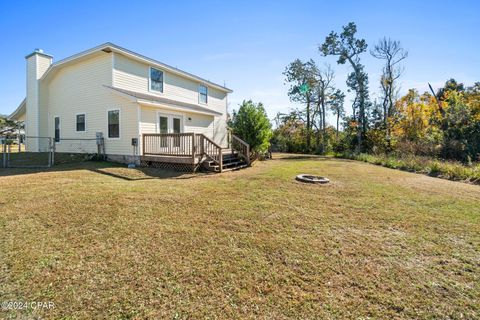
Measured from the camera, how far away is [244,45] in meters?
14.4

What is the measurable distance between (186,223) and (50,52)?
57.0 feet

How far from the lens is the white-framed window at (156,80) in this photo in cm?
1335

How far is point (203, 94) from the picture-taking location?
17.3 meters

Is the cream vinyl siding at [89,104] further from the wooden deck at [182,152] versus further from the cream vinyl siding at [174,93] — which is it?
the wooden deck at [182,152]

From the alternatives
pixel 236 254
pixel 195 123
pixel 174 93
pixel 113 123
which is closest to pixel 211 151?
pixel 195 123

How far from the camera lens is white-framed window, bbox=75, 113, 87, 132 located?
1303cm

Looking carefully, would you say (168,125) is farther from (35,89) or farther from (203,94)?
(35,89)

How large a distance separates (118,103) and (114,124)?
1.10m

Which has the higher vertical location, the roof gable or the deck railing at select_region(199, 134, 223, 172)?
the roof gable

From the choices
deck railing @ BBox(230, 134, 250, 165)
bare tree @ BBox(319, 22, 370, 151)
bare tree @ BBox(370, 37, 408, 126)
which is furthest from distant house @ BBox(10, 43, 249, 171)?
bare tree @ BBox(370, 37, 408, 126)

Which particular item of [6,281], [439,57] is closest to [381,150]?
[439,57]

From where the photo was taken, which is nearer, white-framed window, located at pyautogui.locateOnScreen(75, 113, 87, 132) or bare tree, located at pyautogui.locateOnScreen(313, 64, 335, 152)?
white-framed window, located at pyautogui.locateOnScreen(75, 113, 87, 132)

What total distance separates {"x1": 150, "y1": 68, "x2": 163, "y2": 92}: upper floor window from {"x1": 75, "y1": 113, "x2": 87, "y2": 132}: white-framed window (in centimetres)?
404

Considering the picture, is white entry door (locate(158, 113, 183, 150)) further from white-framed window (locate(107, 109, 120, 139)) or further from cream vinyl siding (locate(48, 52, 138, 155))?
white-framed window (locate(107, 109, 120, 139))
